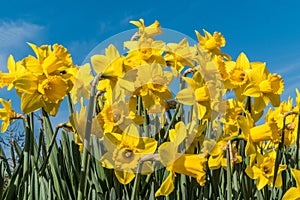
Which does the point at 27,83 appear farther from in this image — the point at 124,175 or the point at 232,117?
the point at 232,117

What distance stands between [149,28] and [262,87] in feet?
2.31

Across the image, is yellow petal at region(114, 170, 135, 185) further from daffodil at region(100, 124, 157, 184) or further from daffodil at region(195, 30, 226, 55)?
daffodil at region(195, 30, 226, 55)

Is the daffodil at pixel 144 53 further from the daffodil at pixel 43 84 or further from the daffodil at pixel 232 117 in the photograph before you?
the daffodil at pixel 232 117

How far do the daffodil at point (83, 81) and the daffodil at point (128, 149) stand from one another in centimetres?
52

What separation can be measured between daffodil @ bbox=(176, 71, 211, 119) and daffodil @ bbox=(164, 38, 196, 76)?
0.28m

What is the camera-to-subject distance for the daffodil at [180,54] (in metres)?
2.33

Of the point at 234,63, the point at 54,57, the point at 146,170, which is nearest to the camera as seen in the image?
the point at 146,170

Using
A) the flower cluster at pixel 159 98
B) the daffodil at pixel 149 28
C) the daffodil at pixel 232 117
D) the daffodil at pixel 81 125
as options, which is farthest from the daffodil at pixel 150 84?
the daffodil at pixel 232 117

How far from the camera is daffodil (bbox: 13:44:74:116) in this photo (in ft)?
5.21

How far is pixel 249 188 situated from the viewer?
6.93ft

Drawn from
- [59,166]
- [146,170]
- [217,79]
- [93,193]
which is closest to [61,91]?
[146,170]

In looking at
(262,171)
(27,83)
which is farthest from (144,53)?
(262,171)

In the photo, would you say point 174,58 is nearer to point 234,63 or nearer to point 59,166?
point 234,63

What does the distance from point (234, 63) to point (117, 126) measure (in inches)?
33.6
